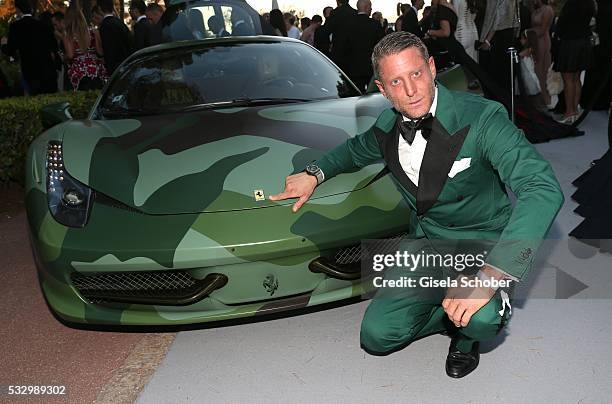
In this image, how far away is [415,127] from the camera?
→ 98.0 inches

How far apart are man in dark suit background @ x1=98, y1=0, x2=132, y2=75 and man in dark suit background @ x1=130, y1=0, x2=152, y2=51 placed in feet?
1.16

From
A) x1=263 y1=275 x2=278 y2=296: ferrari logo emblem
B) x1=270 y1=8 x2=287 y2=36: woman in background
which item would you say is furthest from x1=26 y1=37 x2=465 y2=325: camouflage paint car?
x1=270 y1=8 x2=287 y2=36: woman in background

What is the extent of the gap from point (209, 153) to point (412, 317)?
1.30 meters

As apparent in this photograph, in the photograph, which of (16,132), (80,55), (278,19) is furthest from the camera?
(278,19)

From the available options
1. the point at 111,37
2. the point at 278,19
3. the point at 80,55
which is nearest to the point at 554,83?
the point at 278,19

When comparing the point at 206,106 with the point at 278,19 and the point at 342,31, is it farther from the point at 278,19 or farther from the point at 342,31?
the point at 278,19

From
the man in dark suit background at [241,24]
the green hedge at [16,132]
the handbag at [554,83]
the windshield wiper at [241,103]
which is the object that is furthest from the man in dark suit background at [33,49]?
the handbag at [554,83]

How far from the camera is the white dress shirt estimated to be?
98.7 inches

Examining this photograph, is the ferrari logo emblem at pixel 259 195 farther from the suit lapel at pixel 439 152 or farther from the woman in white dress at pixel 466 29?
the woman in white dress at pixel 466 29

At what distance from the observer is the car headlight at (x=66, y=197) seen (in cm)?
307

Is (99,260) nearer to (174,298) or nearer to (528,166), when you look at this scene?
(174,298)

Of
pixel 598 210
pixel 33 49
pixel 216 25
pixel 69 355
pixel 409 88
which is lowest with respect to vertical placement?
pixel 69 355

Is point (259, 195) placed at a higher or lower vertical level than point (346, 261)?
higher

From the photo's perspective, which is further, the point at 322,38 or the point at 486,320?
the point at 322,38
